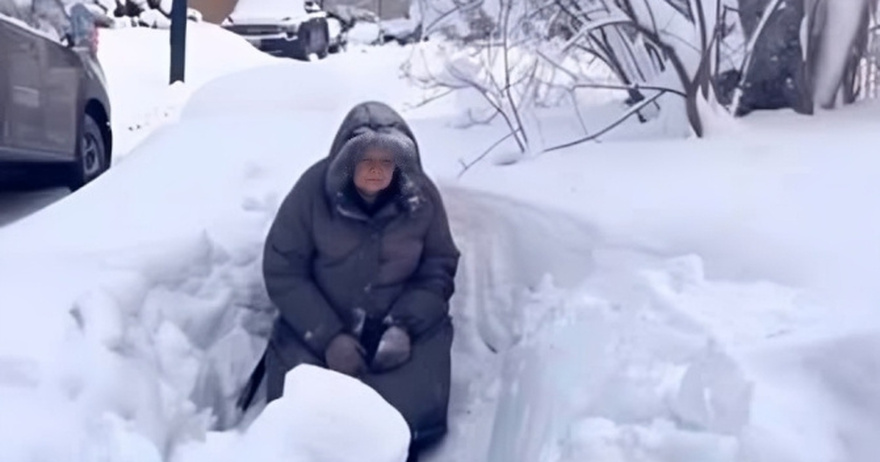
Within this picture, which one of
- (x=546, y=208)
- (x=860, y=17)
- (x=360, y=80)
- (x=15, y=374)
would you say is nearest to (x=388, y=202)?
(x=546, y=208)

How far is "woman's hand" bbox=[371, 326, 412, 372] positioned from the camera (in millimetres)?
4918

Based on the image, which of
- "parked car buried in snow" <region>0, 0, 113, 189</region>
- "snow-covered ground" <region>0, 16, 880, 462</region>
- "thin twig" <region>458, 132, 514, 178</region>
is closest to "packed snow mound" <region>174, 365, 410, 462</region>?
"snow-covered ground" <region>0, 16, 880, 462</region>

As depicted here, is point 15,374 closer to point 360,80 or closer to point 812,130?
point 812,130

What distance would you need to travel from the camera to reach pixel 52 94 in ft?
26.7

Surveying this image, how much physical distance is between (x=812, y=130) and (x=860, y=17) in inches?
36.5

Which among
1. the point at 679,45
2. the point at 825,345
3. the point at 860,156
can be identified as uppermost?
the point at 679,45

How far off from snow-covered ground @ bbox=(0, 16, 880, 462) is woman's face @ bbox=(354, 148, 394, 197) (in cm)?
73

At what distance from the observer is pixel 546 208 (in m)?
5.49

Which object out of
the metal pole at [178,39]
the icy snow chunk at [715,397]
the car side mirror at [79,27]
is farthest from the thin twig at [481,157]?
the metal pole at [178,39]

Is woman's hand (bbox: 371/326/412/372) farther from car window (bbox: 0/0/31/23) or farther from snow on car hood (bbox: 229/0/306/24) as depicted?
snow on car hood (bbox: 229/0/306/24)

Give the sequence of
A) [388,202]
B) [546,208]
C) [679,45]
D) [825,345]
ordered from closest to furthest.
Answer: [825,345]
[388,202]
[546,208]
[679,45]

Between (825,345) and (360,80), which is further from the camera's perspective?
(360,80)

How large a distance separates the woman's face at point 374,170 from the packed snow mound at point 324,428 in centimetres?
186

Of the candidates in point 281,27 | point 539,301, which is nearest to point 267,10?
point 281,27
